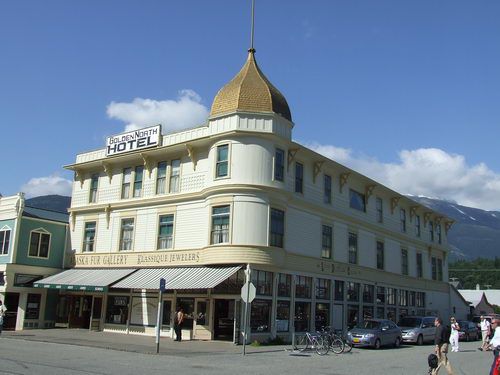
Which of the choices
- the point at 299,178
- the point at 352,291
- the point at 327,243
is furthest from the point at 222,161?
the point at 352,291

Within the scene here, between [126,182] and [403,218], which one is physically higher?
[403,218]

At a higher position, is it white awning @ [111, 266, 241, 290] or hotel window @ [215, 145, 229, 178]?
hotel window @ [215, 145, 229, 178]

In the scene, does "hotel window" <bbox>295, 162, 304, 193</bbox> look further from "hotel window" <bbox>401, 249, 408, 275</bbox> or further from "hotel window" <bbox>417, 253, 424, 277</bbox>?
"hotel window" <bbox>417, 253, 424, 277</bbox>

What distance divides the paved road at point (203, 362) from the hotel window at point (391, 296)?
16127 mm

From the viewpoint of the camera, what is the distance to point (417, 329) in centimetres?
3344

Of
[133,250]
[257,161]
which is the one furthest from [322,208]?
[133,250]

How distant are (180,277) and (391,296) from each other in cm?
1973

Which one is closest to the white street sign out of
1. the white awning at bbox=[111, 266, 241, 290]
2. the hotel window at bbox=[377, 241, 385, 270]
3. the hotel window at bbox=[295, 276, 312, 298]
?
the white awning at bbox=[111, 266, 241, 290]

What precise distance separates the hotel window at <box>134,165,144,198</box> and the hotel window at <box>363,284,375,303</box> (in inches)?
659

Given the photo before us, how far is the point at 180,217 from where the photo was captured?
32.5 m

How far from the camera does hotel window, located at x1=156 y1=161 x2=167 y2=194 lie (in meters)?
34.2

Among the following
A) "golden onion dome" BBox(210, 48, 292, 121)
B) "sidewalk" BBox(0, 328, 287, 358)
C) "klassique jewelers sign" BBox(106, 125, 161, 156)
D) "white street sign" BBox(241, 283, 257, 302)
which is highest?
"golden onion dome" BBox(210, 48, 292, 121)

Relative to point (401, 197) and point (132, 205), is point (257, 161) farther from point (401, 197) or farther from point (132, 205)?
point (401, 197)

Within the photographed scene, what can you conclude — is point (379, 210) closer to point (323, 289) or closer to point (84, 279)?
point (323, 289)
